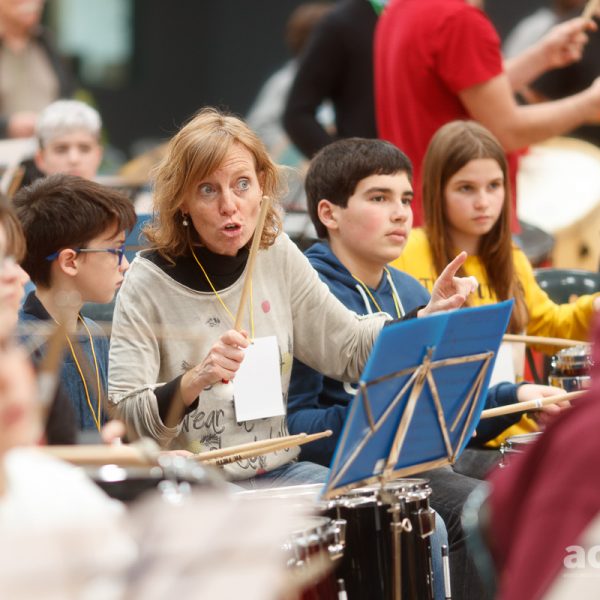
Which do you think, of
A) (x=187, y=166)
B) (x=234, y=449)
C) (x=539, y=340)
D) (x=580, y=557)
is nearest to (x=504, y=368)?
(x=539, y=340)

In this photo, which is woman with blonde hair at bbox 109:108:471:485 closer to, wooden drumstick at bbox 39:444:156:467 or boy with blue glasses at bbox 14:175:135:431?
boy with blue glasses at bbox 14:175:135:431

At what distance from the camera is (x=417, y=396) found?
2.12 m

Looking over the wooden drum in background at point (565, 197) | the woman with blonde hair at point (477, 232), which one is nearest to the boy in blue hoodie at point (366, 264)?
the woman with blonde hair at point (477, 232)

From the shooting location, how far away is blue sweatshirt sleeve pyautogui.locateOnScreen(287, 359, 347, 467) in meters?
2.72

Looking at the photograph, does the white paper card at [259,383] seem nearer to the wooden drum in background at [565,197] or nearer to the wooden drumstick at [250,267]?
the wooden drumstick at [250,267]

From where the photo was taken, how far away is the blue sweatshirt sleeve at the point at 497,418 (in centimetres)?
289

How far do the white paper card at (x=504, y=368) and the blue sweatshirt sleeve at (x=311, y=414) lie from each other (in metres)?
0.44

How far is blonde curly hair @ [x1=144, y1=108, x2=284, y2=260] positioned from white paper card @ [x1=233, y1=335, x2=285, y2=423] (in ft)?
0.83

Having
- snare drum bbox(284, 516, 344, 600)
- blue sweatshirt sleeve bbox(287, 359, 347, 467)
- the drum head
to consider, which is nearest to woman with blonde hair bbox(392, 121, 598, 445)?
blue sweatshirt sleeve bbox(287, 359, 347, 467)

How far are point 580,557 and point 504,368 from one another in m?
1.79

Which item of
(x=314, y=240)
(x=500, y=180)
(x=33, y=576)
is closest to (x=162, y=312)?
(x=314, y=240)

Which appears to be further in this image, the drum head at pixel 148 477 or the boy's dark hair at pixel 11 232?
the boy's dark hair at pixel 11 232

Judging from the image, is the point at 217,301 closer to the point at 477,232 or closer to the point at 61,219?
the point at 61,219

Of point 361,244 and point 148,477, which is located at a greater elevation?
point 361,244
